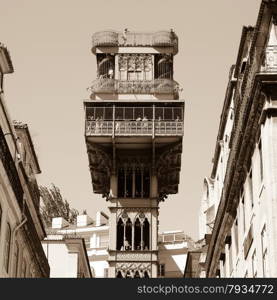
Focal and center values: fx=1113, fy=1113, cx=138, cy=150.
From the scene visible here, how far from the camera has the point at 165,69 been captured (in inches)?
3349

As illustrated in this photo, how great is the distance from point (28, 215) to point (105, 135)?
35.0 meters

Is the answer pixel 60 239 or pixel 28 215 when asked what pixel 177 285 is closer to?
pixel 28 215

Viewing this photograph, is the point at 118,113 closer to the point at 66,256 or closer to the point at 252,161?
the point at 66,256

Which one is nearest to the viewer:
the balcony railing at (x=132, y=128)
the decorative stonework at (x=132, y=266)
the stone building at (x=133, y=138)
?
the decorative stonework at (x=132, y=266)

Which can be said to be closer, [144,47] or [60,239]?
[60,239]

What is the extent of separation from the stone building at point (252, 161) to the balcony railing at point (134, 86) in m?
35.3

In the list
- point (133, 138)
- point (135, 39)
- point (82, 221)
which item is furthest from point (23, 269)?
point (82, 221)

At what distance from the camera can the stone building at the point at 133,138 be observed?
259 feet

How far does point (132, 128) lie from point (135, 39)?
9.16 m

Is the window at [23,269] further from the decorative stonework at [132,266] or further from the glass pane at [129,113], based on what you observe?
the glass pane at [129,113]

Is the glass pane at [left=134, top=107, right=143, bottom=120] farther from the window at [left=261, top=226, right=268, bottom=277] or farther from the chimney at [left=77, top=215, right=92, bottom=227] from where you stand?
the window at [left=261, top=226, right=268, bottom=277]

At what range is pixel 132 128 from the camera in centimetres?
8050

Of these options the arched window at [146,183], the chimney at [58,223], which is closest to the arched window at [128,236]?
the arched window at [146,183]

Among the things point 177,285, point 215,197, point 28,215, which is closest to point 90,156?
point 215,197
